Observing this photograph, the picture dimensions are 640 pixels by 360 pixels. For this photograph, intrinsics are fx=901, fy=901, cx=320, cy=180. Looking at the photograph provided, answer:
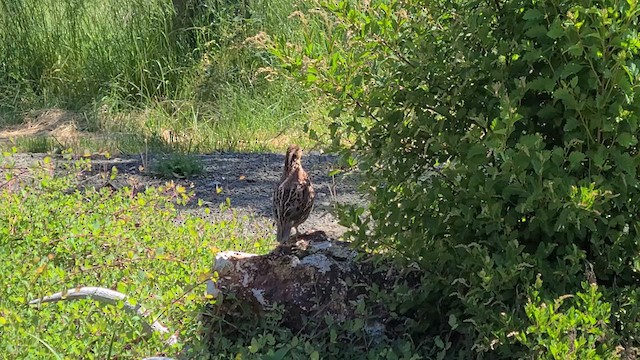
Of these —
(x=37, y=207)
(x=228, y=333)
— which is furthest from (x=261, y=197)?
(x=228, y=333)

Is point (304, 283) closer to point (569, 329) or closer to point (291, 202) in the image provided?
point (569, 329)

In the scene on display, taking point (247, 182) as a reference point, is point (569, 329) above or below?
above

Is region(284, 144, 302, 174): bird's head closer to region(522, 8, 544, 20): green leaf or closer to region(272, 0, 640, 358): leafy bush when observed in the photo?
region(272, 0, 640, 358): leafy bush

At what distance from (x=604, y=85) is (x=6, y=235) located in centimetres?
335

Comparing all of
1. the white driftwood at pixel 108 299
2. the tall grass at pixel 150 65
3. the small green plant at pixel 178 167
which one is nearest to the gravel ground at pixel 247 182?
the small green plant at pixel 178 167

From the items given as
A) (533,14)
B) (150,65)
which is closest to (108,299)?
(533,14)

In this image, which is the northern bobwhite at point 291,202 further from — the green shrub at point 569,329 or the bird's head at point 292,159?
the green shrub at point 569,329

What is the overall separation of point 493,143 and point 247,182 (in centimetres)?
493

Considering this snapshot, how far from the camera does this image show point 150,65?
1112 cm

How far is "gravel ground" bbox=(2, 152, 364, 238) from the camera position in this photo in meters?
6.99

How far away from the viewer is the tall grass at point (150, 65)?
413 inches

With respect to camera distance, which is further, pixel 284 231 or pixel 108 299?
pixel 284 231

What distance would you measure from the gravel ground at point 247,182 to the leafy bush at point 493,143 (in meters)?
2.69

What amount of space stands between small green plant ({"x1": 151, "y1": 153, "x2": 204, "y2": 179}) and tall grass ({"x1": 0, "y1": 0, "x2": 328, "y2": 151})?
2055 mm
